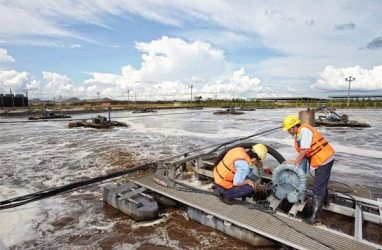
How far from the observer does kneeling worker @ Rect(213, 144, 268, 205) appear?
11.9 ft

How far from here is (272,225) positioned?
11.2 ft

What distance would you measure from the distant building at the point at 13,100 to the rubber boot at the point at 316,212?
209 feet

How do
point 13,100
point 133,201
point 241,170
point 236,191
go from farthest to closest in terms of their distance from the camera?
point 13,100 < point 133,201 < point 236,191 < point 241,170

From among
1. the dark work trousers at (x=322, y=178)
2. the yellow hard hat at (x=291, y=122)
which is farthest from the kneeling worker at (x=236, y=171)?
the dark work trousers at (x=322, y=178)

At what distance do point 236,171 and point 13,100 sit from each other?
63.6 metres

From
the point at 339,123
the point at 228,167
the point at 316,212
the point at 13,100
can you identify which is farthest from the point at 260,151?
the point at 13,100

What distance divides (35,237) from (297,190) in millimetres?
4519

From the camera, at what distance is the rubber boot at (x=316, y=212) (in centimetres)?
368

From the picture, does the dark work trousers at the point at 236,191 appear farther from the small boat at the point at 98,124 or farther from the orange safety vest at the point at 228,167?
the small boat at the point at 98,124

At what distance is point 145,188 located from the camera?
4980mm

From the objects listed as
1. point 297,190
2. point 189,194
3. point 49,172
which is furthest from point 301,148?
point 49,172

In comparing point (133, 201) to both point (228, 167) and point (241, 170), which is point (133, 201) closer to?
point (228, 167)

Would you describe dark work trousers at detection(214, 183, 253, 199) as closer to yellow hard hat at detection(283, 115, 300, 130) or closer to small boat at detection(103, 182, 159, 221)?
yellow hard hat at detection(283, 115, 300, 130)

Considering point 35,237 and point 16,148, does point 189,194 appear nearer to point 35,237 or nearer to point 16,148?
point 35,237
